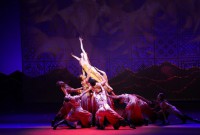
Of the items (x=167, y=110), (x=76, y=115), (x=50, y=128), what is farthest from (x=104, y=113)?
(x=167, y=110)

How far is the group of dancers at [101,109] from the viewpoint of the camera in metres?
7.87

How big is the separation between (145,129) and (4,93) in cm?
559

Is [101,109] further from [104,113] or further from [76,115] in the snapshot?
[76,115]

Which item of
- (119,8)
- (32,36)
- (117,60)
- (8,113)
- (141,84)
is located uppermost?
(119,8)

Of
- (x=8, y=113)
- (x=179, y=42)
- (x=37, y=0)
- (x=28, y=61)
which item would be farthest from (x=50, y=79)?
(x=179, y=42)

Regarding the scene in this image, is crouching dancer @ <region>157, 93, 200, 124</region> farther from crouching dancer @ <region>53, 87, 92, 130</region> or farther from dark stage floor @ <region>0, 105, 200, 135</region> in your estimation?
crouching dancer @ <region>53, 87, 92, 130</region>

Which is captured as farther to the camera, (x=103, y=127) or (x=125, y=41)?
(x=125, y=41)

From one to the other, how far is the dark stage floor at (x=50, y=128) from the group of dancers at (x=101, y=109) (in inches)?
6.6

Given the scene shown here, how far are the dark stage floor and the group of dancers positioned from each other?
0.55ft

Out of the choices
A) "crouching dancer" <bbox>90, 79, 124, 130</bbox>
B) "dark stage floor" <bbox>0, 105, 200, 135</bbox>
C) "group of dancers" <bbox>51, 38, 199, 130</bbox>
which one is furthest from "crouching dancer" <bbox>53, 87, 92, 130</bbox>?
"crouching dancer" <bbox>90, 79, 124, 130</bbox>

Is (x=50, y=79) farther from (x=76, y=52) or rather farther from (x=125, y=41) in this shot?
(x=125, y=41)

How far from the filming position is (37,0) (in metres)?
11.6

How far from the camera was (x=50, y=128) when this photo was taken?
8.26 meters

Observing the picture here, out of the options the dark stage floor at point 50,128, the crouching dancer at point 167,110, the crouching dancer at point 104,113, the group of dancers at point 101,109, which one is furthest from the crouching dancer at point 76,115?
the crouching dancer at point 167,110
